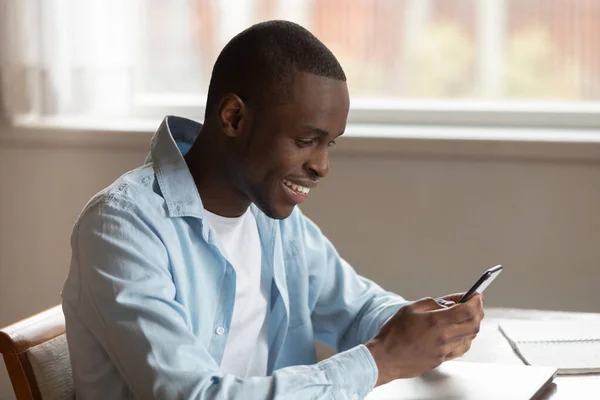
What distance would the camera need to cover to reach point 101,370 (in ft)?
4.15

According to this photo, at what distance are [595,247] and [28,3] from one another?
164 centimetres

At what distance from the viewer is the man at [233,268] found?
3.80 ft

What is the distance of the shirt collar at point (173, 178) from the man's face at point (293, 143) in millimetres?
82

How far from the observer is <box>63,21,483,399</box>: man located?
116 centimetres

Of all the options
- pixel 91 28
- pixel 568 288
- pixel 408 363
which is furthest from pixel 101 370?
pixel 91 28

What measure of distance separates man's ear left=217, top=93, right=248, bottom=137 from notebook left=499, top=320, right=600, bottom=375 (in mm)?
546

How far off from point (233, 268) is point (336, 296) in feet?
1.03

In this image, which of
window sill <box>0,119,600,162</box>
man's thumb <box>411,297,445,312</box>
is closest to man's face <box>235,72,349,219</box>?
man's thumb <box>411,297,445,312</box>

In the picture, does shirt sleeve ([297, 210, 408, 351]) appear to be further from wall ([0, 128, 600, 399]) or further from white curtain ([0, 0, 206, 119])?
white curtain ([0, 0, 206, 119])

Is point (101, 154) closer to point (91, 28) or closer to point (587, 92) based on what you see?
point (91, 28)

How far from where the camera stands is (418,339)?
1.25 m

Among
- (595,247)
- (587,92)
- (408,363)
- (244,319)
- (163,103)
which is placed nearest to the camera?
(408,363)

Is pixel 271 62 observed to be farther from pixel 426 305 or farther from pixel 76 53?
pixel 76 53

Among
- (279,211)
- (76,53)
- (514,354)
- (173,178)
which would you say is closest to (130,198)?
(173,178)
